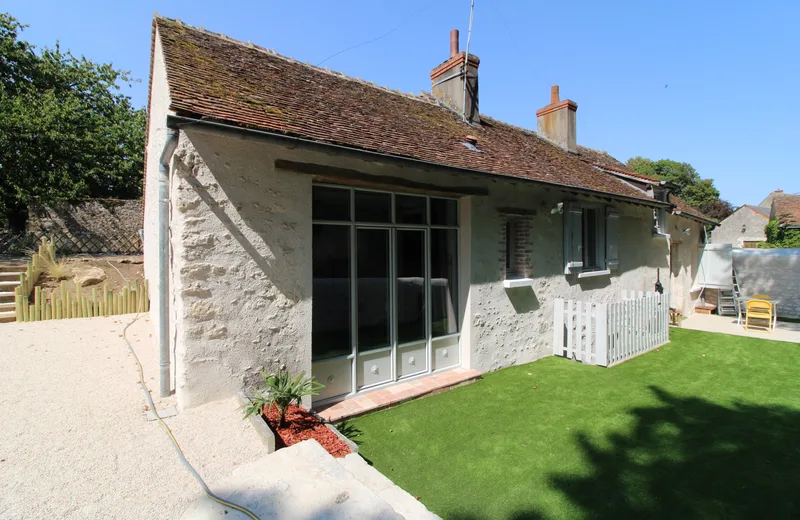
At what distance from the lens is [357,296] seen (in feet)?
17.8

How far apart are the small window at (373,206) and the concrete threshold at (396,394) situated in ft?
8.02

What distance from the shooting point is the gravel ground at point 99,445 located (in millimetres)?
2703

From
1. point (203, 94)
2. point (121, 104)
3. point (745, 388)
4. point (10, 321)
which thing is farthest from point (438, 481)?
point (121, 104)

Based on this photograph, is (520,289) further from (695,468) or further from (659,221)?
(659,221)

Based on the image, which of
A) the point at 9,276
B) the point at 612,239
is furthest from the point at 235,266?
the point at 9,276

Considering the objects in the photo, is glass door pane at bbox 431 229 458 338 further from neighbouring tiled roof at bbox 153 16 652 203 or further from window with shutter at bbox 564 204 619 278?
window with shutter at bbox 564 204 619 278

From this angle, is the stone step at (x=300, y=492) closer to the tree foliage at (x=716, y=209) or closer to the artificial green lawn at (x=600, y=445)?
the artificial green lawn at (x=600, y=445)

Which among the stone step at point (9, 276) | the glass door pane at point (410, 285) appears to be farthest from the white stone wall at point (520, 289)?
the stone step at point (9, 276)

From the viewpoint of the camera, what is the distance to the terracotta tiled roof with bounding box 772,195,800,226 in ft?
66.4

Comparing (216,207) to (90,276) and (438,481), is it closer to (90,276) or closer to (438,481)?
(438,481)

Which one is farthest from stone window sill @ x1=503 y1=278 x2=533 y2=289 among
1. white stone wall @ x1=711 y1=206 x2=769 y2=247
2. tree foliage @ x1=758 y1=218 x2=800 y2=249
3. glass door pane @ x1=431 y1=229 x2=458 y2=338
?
white stone wall @ x1=711 y1=206 x2=769 y2=247

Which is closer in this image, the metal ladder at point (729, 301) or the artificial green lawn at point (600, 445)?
the artificial green lawn at point (600, 445)

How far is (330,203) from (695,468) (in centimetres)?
491

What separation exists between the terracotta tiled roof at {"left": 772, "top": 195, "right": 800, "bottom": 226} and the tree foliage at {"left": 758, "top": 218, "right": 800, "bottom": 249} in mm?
309
